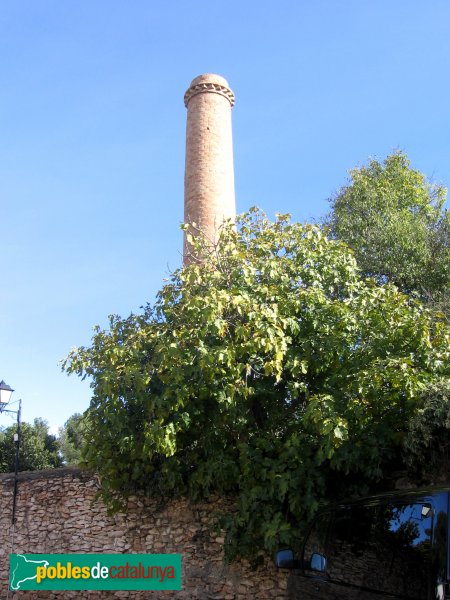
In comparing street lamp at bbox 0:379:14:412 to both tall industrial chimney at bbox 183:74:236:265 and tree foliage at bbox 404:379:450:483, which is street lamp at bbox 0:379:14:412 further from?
tree foliage at bbox 404:379:450:483

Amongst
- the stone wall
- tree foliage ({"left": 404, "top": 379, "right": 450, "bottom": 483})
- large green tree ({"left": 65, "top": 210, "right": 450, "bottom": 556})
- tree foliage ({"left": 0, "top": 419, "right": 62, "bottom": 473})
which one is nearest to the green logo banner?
the stone wall

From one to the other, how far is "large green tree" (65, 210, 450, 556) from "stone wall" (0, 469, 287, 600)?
90 cm

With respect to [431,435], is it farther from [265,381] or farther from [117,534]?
[117,534]

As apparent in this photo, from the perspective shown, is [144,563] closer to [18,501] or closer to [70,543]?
[70,543]

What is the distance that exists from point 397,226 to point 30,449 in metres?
19.4

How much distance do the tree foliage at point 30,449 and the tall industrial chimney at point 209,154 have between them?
15298 millimetres

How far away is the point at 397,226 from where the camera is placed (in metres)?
15.8

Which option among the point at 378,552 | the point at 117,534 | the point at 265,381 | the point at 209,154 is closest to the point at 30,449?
the point at 209,154

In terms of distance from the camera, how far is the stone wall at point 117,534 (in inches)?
374

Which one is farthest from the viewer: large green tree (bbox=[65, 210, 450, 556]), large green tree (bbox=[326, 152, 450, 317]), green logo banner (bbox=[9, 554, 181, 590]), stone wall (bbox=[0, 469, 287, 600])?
large green tree (bbox=[326, 152, 450, 317])

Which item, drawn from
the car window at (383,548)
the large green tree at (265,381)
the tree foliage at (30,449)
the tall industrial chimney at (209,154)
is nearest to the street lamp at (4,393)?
the large green tree at (265,381)

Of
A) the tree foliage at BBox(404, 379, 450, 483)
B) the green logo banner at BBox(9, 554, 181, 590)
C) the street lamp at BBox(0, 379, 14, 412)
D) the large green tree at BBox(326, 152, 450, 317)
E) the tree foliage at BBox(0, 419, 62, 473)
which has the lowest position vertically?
the green logo banner at BBox(9, 554, 181, 590)

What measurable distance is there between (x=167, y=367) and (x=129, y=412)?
1387mm

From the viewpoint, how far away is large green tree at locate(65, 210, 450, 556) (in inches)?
308
